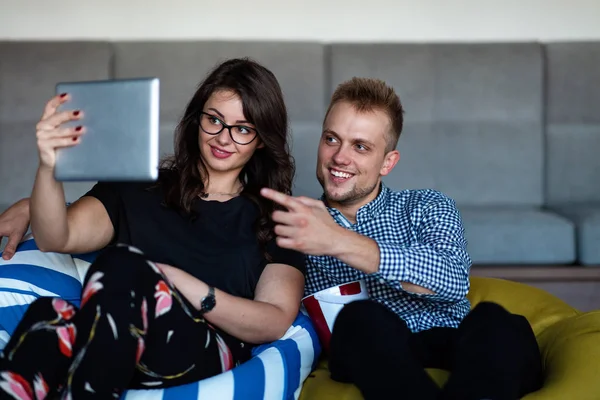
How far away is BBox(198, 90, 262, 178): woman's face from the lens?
1.68m

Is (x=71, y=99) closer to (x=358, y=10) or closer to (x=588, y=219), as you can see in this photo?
(x=588, y=219)

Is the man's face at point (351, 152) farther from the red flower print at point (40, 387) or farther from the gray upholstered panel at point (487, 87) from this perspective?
the gray upholstered panel at point (487, 87)

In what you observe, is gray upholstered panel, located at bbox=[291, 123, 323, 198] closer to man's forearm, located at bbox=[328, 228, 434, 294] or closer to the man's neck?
the man's neck

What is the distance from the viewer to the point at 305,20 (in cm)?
327

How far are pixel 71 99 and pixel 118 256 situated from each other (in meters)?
0.30

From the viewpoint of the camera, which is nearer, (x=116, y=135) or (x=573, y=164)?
(x=116, y=135)

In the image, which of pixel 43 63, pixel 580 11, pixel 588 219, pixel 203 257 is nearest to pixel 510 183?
pixel 588 219

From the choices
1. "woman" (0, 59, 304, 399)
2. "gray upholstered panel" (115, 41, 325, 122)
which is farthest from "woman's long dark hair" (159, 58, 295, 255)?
"gray upholstered panel" (115, 41, 325, 122)

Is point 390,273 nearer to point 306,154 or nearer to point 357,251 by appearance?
point 357,251

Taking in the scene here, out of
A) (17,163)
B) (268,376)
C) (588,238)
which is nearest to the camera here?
(268,376)

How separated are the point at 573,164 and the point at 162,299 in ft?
7.08

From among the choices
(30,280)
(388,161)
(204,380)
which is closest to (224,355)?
(204,380)

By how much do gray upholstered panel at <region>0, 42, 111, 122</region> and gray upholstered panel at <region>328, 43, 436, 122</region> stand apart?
3.08ft

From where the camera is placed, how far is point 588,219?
2.59 m
